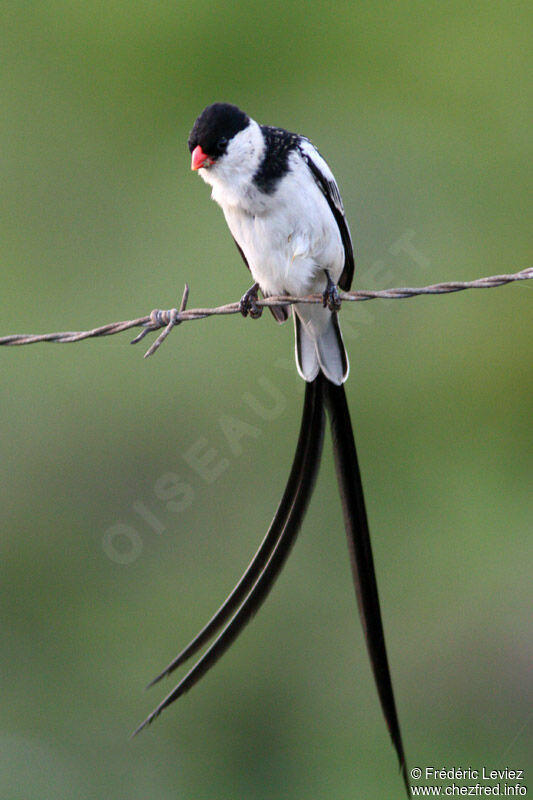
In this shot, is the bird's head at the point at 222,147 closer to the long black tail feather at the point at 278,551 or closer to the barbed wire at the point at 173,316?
the barbed wire at the point at 173,316

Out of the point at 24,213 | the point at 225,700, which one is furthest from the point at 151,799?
the point at 24,213

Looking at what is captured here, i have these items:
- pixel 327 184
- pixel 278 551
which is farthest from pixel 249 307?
pixel 278 551

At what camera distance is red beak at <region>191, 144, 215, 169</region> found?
7.88ft

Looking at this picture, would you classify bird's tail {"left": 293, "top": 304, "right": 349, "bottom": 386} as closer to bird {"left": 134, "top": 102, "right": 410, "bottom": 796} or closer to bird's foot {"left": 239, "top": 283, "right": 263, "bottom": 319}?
bird {"left": 134, "top": 102, "right": 410, "bottom": 796}

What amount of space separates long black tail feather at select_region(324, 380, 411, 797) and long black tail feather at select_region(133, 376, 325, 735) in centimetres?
6

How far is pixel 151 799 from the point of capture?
4.68m

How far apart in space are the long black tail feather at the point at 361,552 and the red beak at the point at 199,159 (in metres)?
0.73

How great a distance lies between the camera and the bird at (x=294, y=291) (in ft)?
7.29

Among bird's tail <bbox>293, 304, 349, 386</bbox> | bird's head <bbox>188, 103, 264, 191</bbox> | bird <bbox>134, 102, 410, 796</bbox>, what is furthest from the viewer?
bird's tail <bbox>293, 304, 349, 386</bbox>

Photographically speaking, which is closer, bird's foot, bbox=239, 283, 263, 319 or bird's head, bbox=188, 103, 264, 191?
bird's head, bbox=188, 103, 264, 191

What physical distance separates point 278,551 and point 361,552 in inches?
8.4

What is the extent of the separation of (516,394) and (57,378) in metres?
3.07

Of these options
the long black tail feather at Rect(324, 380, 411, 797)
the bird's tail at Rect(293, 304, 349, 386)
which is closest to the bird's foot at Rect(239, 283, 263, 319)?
the bird's tail at Rect(293, 304, 349, 386)

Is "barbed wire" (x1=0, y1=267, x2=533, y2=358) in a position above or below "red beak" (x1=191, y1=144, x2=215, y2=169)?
below
